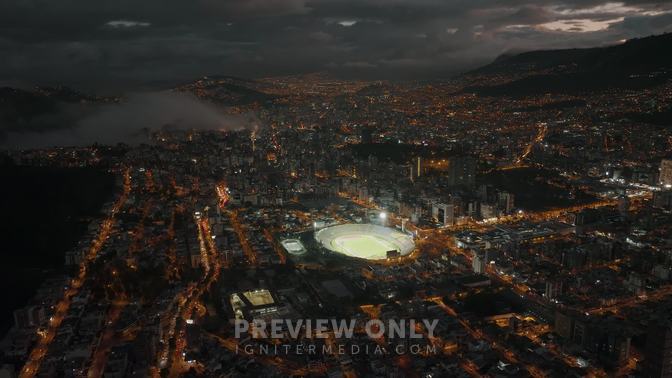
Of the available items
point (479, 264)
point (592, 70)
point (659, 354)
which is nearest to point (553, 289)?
point (479, 264)

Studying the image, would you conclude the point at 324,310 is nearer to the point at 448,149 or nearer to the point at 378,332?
the point at 378,332

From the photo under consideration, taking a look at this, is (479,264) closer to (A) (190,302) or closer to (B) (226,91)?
(A) (190,302)

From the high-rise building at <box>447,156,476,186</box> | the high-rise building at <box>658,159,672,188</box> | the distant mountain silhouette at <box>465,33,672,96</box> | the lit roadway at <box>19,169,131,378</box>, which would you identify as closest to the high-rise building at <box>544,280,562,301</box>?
the lit roadway at <box>19,169,131,378</box>

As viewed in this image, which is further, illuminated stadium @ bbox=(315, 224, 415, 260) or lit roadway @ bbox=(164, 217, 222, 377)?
illuminated stadium @ bbox=(315, 224, 415, 260)

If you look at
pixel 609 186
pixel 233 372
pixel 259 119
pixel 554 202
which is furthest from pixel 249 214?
pixel 259 119

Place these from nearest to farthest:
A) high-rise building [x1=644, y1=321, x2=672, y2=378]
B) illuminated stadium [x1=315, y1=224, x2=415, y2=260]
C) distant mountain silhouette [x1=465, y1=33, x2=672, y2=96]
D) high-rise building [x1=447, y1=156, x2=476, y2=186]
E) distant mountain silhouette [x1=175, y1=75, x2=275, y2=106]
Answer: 1. high-rise building [x1=644, y1=321, x2=672, y2=378]
2. illuminated stadium [x1=315, y1=224, x2=415, y2=260]
3. high-rise building [x1=447, y1=156, x2=476, y2=186]
4. distant mountain silhouette [x1=465, y1=33, x2=672, y2=96]
5. distant mountain silhouette [x1=175, y1=75, x2=275, y2=106]

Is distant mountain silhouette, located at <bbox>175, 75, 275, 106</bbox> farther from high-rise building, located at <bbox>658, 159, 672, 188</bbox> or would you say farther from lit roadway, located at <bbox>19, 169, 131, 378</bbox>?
high-rise building, located at <bbox>658, 159, 672, 188</bbox>
